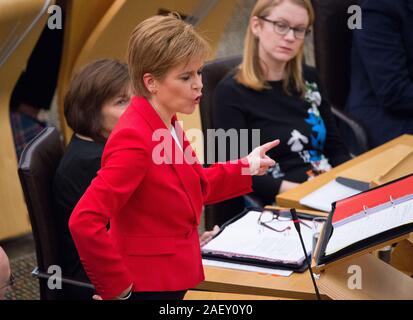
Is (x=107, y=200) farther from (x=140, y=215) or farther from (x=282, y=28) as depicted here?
(x=282, y=28)

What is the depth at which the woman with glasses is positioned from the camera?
100 inches

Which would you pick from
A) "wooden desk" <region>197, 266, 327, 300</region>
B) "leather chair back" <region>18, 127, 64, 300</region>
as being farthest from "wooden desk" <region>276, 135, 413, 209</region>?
"leather chair back" <region>18, 127, 64, 300</region>

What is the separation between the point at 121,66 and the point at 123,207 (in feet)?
2.13

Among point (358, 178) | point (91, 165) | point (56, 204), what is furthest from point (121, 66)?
point (358, 178)

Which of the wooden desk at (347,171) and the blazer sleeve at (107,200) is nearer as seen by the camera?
the blazer sleeve at (107,200)

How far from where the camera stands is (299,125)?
264cm

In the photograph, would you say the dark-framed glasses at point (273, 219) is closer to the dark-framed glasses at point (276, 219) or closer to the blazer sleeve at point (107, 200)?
the dark-framed glasses at point (276, 219)

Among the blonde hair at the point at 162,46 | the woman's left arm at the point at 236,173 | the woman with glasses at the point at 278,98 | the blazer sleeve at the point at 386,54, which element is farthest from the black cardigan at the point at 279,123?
the blonde hair at the point at 162,46

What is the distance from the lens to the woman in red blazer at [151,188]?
5.04 feet

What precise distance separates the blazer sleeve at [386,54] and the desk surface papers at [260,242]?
1172 millimetres

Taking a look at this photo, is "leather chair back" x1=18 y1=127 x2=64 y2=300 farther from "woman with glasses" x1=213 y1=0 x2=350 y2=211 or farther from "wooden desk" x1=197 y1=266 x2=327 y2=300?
"woman with glasses" x1=213 y1=0 x2=350 y2=211

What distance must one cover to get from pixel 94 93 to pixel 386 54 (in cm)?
136

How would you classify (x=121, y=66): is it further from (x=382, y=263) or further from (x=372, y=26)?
(x=372, y=26)

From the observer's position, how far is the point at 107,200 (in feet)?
5.00
